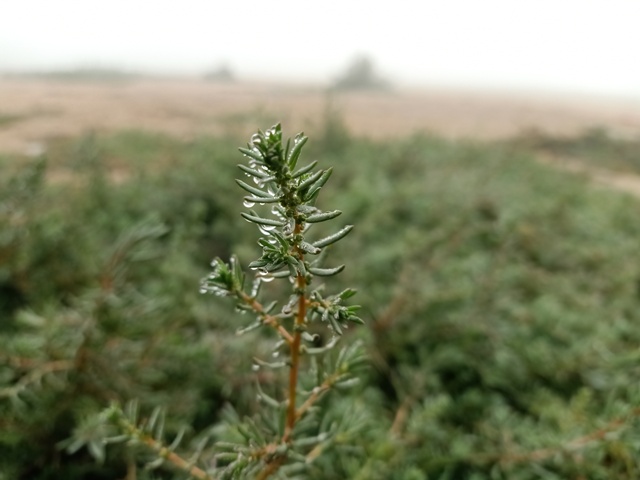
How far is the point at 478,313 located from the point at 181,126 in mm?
2462

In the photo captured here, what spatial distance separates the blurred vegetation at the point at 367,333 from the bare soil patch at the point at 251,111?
2.04ft

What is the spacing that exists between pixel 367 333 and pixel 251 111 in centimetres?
204

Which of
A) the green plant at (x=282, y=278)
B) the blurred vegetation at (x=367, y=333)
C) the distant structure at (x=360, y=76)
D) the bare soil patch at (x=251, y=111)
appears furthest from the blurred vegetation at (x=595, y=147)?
the green plant at (x=282, y=278)

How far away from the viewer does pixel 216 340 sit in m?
0.79

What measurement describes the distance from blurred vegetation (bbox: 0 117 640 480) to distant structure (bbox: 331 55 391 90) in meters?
4.78

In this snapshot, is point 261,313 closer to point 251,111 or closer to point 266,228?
point 266,228

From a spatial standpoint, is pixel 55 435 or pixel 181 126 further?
pixel 181 126

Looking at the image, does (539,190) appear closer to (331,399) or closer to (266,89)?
(331,399)

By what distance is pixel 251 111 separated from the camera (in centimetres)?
260

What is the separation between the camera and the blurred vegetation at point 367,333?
0.62 metres

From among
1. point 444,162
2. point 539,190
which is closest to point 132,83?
point 444,162

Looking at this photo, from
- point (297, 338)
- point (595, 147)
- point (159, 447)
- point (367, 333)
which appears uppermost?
point (297, 338)

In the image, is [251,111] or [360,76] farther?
[360,76]

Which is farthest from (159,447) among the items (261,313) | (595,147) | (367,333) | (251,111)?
(595,147)
